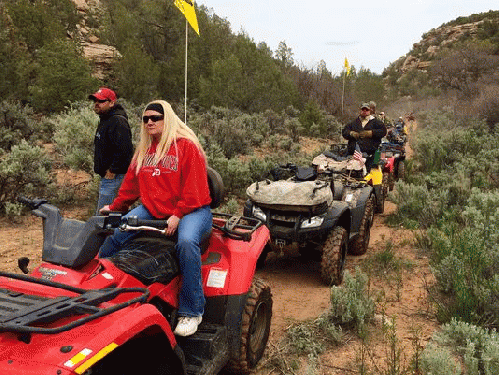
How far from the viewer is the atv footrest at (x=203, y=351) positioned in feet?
8.95

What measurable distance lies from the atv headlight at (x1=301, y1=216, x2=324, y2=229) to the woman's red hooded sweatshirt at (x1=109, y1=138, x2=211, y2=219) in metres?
2.09

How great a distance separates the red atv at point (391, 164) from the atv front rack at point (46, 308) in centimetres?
795

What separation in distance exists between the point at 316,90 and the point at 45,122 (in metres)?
15.4

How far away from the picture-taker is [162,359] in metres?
2.37

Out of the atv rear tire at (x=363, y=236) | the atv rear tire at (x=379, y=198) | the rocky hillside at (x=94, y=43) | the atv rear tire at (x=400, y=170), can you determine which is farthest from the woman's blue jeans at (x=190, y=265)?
the rocky hillside at (x=94, y=43)

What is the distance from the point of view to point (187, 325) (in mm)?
2760

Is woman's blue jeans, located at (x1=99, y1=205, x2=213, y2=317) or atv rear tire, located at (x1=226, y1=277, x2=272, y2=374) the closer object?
woman's blue jeans, located at (x1=99, y1=205, x2=213, y2=317)

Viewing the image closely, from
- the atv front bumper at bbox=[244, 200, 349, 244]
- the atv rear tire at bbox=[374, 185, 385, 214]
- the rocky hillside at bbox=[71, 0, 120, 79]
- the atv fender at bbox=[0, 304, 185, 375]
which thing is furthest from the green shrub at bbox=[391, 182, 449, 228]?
the rocky hillside at bbox=[71, 0, 120, 79]

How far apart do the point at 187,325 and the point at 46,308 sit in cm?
111

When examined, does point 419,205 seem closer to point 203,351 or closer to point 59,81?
point 203,351

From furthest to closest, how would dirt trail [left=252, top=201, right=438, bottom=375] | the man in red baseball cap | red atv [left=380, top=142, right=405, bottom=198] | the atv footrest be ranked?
red atv [left=380, top=142, right=405, bottom=198], the man in red baseball cap, dirt trail [left=252, top=201, right=438, bottom=375], the atv footrest

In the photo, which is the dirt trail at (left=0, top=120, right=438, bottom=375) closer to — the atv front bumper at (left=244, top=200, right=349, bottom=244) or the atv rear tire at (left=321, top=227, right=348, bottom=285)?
the atv rear tire at (left=321, top=227, right=348, bottom=285)

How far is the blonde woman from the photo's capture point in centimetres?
281

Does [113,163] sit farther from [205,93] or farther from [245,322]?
[205,93]
